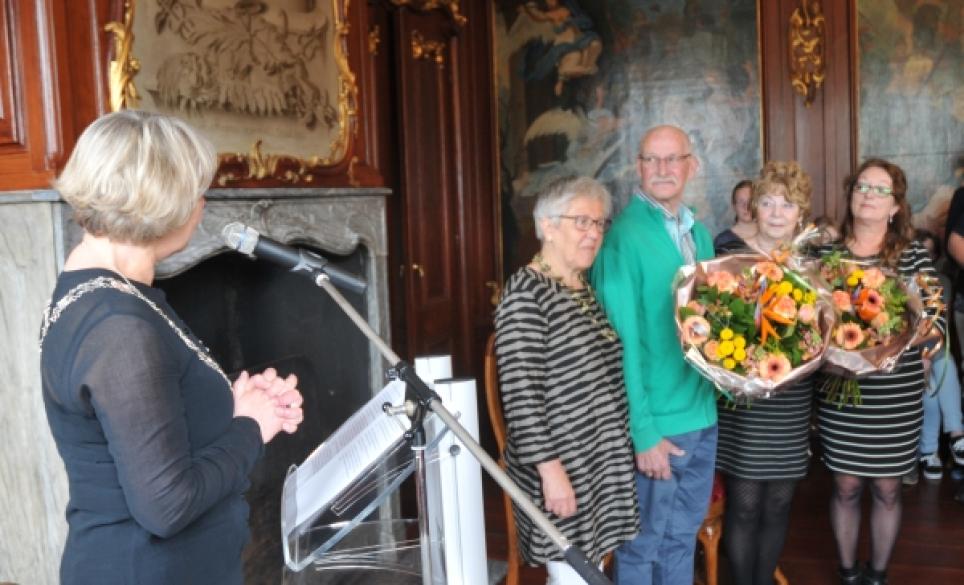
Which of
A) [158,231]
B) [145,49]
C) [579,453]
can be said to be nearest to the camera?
[158,231]

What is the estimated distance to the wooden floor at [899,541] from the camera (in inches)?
159

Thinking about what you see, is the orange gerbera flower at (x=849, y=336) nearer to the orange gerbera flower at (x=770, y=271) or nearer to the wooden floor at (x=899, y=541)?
the orange gerbera flower at (x=770, y=271)

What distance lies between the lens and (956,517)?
188 inches

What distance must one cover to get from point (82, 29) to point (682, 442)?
6.79 ft

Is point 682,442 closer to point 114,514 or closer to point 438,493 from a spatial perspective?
point 438,493

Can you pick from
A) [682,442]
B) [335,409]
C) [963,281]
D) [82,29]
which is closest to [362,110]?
[335,409]

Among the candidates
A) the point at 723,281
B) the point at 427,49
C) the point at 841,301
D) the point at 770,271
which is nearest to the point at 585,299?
the point at 723,281

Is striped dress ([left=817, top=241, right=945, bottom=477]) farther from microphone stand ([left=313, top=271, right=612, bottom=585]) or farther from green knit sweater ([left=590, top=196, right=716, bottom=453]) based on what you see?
microphone stand ([left=313, top=271, right=612, bottom=585])

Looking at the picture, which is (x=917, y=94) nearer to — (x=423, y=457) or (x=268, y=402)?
(x=423, y=457)

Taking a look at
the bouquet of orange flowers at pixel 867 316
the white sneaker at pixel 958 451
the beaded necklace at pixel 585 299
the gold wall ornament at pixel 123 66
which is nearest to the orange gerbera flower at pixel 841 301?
the bouquet of orange flowers at pixel 867 316

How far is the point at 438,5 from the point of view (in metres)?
5.74

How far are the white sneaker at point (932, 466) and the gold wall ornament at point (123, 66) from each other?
4502mm

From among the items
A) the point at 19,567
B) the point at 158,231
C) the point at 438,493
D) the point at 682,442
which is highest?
the point at 158,231

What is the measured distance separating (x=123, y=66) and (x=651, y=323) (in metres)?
1.68
